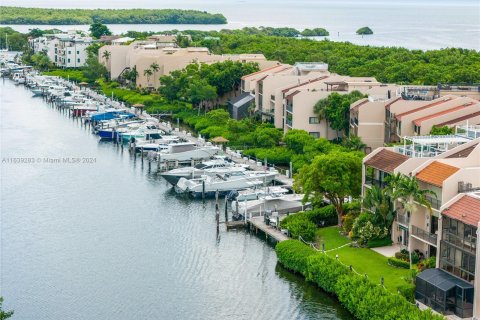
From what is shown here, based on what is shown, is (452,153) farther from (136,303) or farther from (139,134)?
(139,134)

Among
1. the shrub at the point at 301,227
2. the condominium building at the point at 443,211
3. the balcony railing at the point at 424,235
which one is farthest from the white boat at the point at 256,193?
the balcony railing at the point at 424,235

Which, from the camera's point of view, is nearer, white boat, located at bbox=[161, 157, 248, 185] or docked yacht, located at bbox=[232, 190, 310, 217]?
docked yacht, located at bbox=[232, 190, 310, 217]

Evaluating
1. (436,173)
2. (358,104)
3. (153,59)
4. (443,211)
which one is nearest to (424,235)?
(436,173)

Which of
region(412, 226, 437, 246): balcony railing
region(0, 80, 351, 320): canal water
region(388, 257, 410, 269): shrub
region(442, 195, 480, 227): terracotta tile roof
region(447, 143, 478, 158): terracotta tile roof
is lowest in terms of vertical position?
region(0, 80, 351, 320): canal water

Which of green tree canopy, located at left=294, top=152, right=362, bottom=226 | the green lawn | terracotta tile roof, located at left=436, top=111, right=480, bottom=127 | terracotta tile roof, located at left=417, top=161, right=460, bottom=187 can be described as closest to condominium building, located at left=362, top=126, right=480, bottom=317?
terracotta tile roof, located at left=417, top=161, right=460, bottom=187

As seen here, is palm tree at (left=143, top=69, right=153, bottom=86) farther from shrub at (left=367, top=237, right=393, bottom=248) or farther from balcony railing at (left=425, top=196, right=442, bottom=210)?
balcony railing at (left=425, top=196, right=442, bottom=210)

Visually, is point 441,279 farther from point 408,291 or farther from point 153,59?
point 153,59
